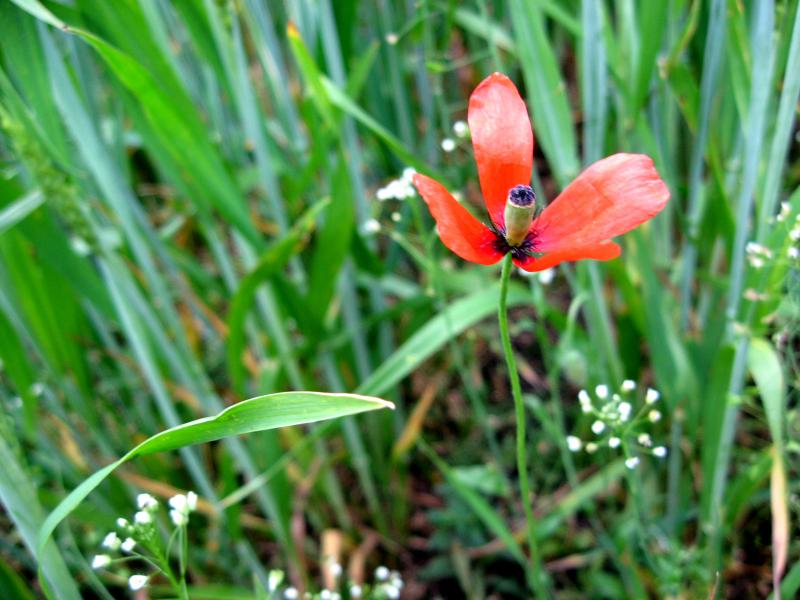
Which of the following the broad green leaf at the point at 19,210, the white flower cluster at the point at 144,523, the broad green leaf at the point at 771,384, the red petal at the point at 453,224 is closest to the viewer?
the red petal at the point at 453,224

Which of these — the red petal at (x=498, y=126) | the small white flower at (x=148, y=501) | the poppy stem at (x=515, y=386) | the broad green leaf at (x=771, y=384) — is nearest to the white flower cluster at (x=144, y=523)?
the small white flower at (x=148, y=501)

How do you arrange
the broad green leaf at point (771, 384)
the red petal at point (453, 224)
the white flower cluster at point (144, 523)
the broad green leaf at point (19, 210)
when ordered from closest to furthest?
1. the red petal at point (453, 224)
2. the white flower cluster at point (144, 523)
3. the broad green leaf at point (771, 384)
4. the broad green leaf at point (19, 210)

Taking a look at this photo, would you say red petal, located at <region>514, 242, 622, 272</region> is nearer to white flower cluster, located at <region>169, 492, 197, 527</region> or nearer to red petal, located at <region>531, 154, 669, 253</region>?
red petal, located at <region>531, 154, 669, 253</region>

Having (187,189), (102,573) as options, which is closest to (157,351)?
(187,189)

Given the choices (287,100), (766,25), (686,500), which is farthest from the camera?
(686,500)

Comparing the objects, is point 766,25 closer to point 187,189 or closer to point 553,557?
point 187,189

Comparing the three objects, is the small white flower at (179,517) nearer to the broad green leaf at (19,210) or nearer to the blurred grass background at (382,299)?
the blurred grass background at (382,299)

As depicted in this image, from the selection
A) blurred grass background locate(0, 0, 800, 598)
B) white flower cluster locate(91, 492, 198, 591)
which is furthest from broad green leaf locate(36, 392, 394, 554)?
blurred grass background locate(0, 0, 800, 598)
